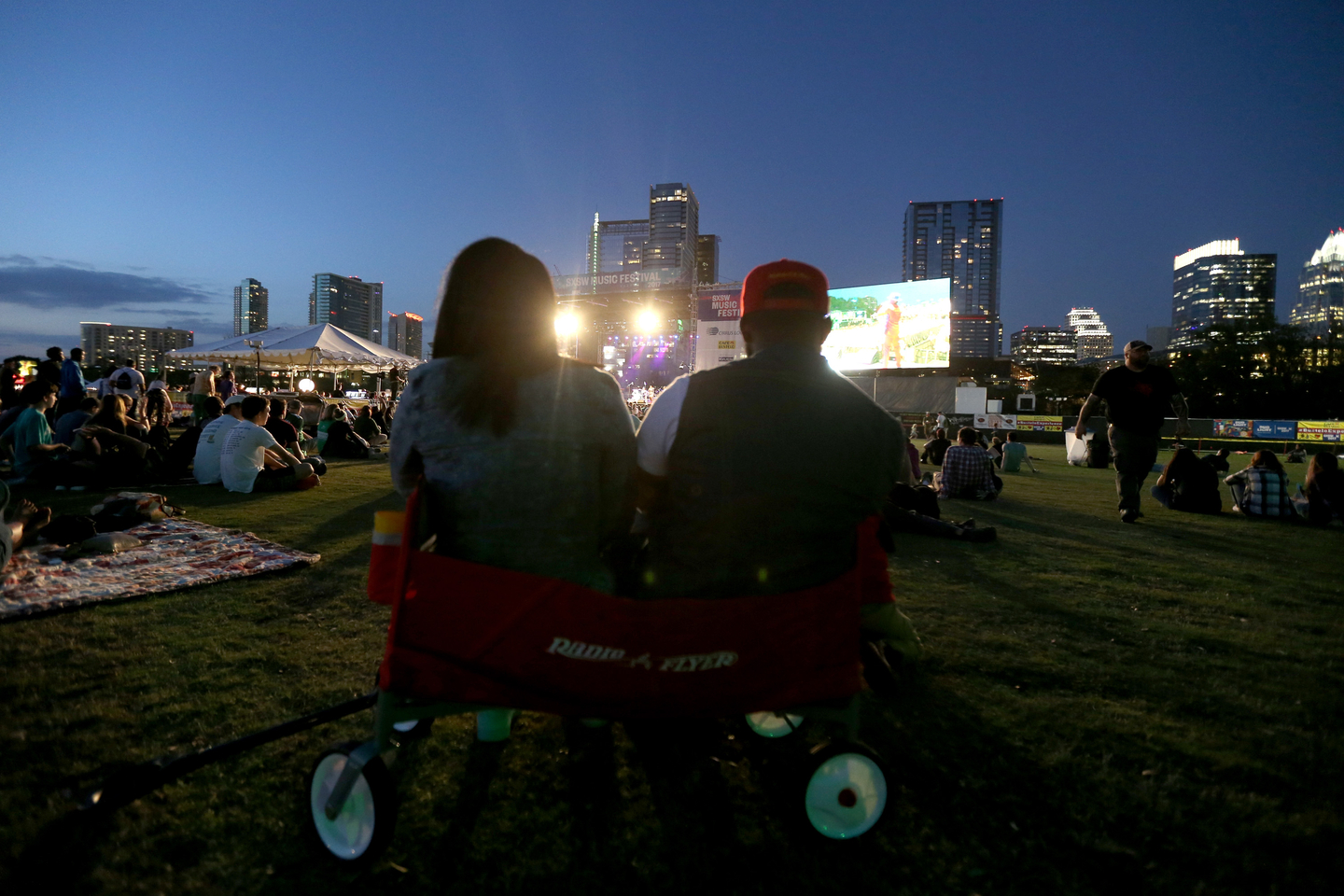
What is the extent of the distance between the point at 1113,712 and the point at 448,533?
7.95 ft

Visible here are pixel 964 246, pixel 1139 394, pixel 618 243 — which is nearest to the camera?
pixel 1139 394

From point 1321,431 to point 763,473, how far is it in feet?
110

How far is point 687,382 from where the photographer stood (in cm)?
154

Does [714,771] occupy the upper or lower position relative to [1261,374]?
lower

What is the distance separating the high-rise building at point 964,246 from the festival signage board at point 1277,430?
126889 millimetres

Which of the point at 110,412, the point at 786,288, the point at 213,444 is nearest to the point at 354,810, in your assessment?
the point at 786,288

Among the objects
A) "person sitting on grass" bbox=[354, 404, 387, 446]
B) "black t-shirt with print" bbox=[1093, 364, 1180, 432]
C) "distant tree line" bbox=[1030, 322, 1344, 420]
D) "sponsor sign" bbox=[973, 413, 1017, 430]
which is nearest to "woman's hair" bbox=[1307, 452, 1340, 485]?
"black t-shirt with print" bbox=[1093, 364, 1180, 432]

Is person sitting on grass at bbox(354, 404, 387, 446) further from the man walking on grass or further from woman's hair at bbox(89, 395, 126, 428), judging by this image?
the man walking on grass

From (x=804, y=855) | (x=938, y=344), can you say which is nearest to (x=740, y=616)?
(x=804, y=855)

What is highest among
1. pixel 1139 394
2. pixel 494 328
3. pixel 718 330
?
pixel 718 330

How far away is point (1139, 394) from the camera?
243 inches

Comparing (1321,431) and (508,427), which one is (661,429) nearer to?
(508,427)

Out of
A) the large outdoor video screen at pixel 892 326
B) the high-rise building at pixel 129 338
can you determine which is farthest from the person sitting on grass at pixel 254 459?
the high-rise building at pixel 129 338

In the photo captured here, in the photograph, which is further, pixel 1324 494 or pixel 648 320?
pixel 648 320
